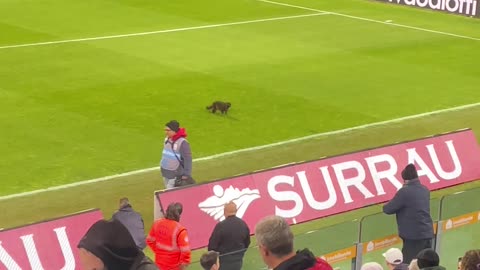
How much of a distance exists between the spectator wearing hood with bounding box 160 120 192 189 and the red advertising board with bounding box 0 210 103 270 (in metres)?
2.90

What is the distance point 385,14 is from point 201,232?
24.0 meters

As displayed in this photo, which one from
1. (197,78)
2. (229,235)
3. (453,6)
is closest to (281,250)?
(229,235)

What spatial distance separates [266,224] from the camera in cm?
550

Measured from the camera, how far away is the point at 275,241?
5434mm

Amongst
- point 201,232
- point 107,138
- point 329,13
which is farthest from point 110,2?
point 201,232

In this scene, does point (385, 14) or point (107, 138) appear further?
point (385, 14)

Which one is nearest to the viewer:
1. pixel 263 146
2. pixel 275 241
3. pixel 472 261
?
pixel 275 241

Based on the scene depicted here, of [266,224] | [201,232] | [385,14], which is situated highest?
A: [385,14]

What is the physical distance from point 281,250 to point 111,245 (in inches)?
36.6

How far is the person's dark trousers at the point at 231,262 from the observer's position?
10305 millimetres

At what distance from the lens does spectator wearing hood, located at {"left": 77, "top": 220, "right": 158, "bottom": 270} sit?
509 centimetres

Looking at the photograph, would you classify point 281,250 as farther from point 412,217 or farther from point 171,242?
point 412,217

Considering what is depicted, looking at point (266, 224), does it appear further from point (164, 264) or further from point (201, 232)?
point (201, 232)

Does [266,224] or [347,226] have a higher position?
[266,224]
